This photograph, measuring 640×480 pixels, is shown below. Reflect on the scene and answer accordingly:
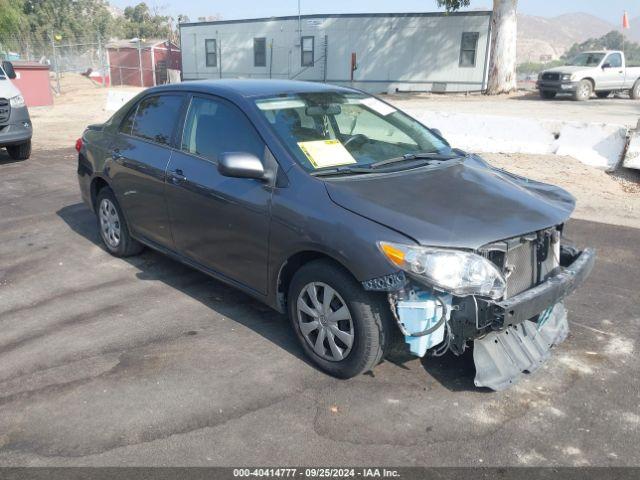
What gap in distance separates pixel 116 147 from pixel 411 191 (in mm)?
3063

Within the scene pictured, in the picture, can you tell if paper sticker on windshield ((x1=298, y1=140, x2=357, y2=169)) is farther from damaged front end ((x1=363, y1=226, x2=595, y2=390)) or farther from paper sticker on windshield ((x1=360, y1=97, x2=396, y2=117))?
damaged front end ((x1=363, y1=226, x2=595, y2=390))

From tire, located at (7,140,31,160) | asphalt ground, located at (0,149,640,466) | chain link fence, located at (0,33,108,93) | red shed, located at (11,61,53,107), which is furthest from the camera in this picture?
chain link fence, located at (0,33,108,93)

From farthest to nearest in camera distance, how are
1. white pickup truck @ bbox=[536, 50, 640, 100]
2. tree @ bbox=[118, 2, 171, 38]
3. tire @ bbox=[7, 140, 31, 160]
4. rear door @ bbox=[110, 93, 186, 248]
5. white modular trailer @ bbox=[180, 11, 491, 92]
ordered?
tree @ bbox=[118, 2, 171, 38] → white modular trailer @ bbox=[180, 11, 491, 92] → white pickup truck @ bbox=[536, 50, 640, 100] → tire @ bbox=[7, 140, 31, 160] → rear door @ bbox=[110, 93, 186, 248]

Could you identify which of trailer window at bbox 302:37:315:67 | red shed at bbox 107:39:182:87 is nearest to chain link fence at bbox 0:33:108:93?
red shed at bbox 107:39:182:87

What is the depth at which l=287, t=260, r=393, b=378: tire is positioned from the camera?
130 inches

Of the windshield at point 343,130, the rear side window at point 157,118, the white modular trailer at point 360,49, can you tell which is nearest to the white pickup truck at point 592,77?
the white modular trailer at point 360,49

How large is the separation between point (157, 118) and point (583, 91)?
2040cm

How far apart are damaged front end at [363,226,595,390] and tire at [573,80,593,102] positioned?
66.3ft

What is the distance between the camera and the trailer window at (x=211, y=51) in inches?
1315

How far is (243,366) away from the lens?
12.4 ft

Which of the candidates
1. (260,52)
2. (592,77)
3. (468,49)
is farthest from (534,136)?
(260,52)

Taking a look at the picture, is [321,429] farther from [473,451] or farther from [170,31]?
[170,31]

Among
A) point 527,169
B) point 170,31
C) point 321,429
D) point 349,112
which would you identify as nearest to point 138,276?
point 349,112

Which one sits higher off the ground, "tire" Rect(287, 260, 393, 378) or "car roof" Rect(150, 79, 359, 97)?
"car roof" Rect(150, 79, 359, 97)
